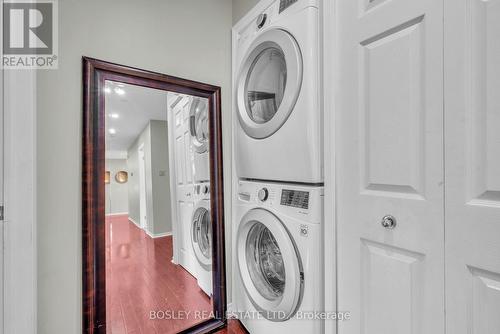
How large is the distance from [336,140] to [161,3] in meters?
1.40

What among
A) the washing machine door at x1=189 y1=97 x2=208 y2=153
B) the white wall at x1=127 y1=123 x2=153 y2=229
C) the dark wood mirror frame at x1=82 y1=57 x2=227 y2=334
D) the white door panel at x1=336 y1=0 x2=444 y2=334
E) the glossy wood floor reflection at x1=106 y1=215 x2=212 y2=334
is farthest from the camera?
the washing machine door at x1=189 y1=97 x2=208 y2=153

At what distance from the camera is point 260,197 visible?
1386mm

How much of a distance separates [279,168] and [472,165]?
757mm

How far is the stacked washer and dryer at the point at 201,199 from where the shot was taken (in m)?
1.63

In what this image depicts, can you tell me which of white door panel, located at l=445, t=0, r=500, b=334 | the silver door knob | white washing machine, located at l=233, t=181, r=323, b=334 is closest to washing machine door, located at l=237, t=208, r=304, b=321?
white washing machine, located at l=233, t=181, r=323, b=334

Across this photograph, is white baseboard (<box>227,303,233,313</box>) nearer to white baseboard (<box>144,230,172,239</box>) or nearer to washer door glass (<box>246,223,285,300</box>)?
washer door glass (<box>246,223,285,300</box>)

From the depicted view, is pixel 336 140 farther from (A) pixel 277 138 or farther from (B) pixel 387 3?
(B) pixel 387 3

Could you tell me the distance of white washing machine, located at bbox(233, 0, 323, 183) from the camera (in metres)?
1.09

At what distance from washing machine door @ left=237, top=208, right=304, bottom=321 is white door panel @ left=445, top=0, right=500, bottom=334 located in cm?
60

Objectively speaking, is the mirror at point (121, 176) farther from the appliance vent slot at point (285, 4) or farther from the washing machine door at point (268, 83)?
the appliance vent slot at point (285, 4)

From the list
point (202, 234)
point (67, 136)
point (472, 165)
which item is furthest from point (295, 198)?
point (67, 136)

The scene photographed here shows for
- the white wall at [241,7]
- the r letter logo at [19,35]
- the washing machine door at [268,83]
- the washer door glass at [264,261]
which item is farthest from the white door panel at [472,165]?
the r letter logo at [19,35]

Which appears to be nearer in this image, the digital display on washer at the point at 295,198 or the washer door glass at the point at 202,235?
the digital display on washer at the point at 295,198

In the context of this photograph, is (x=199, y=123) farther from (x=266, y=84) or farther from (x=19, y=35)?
(x=19, y=35)
